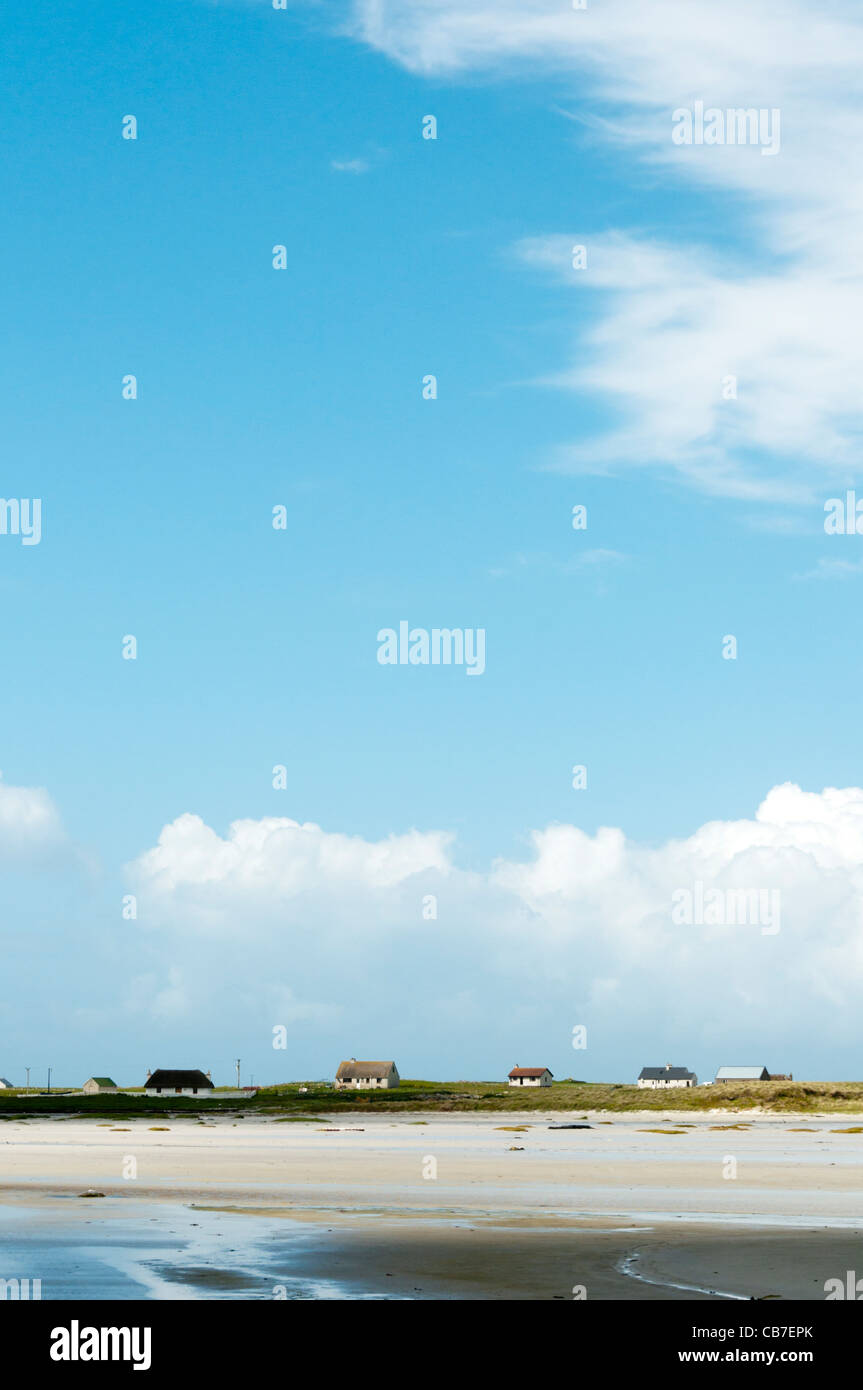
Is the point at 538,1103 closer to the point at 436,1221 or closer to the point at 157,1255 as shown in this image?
the point at 436,1221

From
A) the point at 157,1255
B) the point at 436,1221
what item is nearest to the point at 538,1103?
the point at 436,1221

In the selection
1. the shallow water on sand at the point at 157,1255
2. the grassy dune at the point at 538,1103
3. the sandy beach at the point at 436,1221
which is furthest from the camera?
the grassy dune at the point at 538,1103

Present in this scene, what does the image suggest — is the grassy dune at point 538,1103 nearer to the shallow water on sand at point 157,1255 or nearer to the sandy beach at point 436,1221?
the sandy beach at point 436,1221

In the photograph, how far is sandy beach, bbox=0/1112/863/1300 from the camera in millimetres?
20688

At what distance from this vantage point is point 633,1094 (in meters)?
141

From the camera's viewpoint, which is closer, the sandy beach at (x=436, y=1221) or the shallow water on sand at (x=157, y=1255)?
the shallow water on sand at (x=157, y=1255)

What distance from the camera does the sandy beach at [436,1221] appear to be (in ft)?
67.9

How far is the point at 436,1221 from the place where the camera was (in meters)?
29.9

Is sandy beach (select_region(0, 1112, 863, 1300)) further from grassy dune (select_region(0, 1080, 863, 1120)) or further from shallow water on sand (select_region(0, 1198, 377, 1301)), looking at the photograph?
grassy dune (select_region(0, 1080, 863, 1120))

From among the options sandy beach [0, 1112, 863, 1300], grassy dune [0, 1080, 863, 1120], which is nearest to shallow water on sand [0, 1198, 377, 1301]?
sandy beach [0, 1112, 863, 1300]

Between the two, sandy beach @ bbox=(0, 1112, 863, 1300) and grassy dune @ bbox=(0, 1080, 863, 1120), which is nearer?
sandy beach @ bbox=(0, 1112, 863, 1300)

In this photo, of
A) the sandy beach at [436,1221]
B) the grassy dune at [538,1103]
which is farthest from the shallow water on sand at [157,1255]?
the grassy dune at [538,1103]

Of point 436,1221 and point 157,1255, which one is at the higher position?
point 157,1255

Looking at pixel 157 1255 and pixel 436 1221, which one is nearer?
pixel 157 1255
